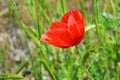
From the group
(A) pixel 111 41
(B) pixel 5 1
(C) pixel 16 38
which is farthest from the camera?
(B) pixel 5 1

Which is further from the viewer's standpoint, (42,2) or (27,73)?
(27,73)

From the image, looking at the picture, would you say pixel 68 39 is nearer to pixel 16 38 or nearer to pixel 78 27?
pixel 78 27

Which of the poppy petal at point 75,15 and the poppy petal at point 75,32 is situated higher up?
the poppy petal at point 75,15

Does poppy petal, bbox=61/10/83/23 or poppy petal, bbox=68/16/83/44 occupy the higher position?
poppy petal, bbox=61/10/83/23

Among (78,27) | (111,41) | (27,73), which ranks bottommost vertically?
(27,73)

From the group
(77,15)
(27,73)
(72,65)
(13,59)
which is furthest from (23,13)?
(77,15)

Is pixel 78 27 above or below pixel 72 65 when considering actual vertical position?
above

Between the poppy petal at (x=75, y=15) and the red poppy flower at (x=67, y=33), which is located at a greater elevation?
the poppy petal at (x=75, y=15)

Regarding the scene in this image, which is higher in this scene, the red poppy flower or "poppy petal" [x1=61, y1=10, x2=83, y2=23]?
"poppy petal" [x1=61, y1=10, x2=83, y2=23]
